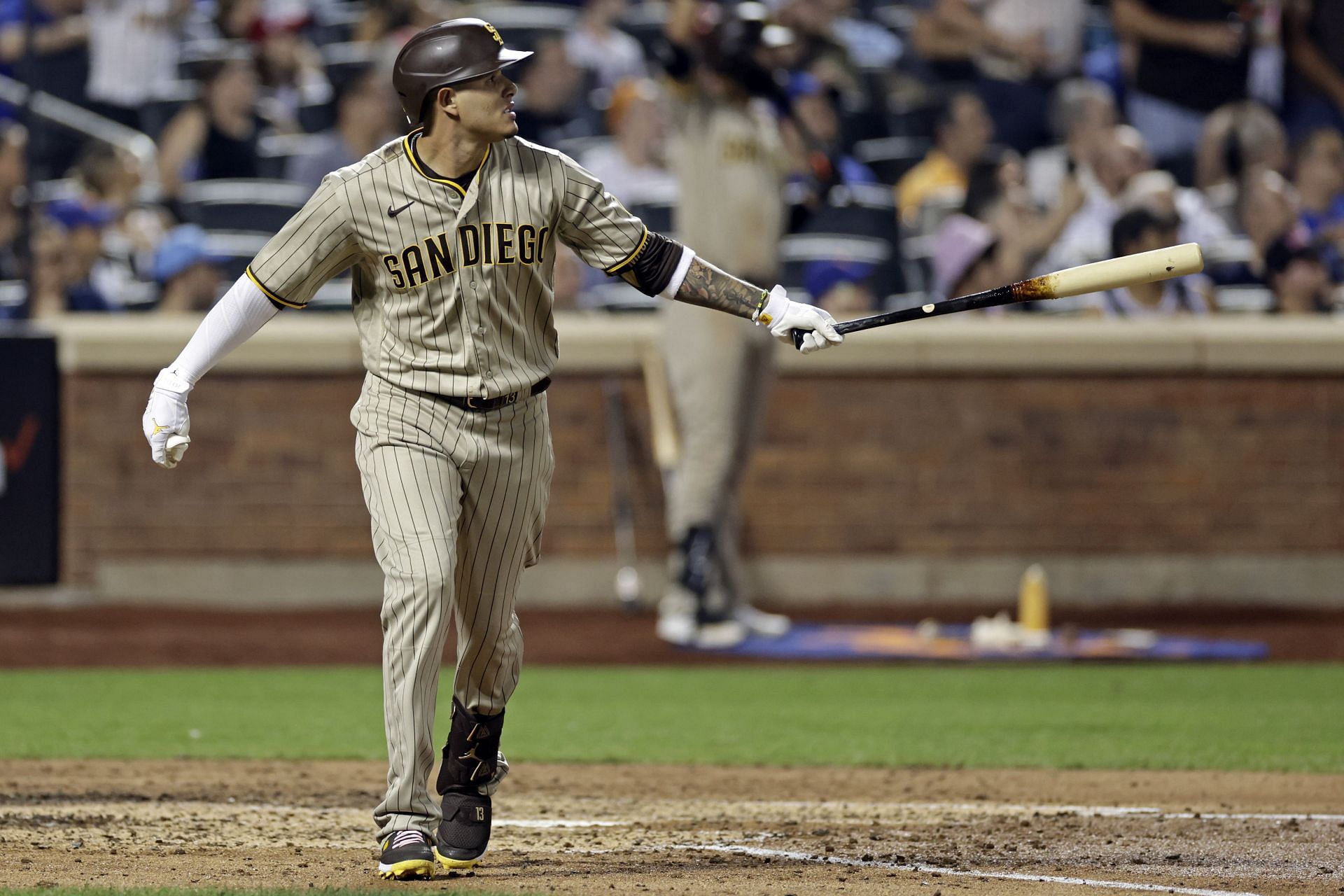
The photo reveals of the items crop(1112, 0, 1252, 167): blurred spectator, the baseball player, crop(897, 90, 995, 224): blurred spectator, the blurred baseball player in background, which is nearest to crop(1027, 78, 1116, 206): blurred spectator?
crop(1112, 0, 1252, 167): blurred spectator

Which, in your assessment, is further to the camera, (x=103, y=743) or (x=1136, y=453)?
(x=1136, y=453)

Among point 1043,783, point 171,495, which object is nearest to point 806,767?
point 1043,783

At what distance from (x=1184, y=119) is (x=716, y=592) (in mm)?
5782

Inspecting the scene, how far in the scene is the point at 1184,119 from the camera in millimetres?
13227

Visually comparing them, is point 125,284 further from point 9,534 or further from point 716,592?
point 716,592

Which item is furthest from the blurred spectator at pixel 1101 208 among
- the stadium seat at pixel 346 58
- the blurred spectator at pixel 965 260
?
the stadium seat at pixel 346 58

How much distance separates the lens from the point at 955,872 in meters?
4.50

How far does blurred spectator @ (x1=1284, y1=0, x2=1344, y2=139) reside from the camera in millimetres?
13203

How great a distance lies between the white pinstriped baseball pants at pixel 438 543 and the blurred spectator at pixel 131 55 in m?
9.50

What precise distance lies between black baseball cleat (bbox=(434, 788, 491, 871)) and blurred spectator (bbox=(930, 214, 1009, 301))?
802cm

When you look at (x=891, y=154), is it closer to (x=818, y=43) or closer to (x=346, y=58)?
(x=818, y=43)

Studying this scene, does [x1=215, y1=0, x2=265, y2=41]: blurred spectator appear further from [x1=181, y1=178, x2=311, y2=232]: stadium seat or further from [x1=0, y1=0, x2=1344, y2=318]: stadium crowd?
[x1=181, y1=178, x2=311, y2=232]: stadium seat

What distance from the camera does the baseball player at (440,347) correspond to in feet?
14.2

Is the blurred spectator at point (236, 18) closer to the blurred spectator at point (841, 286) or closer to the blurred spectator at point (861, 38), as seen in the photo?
the blurred spectator at point (861, 38)
